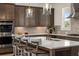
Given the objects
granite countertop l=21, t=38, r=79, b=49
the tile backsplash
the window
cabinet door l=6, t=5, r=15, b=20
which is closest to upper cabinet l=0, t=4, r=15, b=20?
cabinet door l=6, t=5, r=15, b=20

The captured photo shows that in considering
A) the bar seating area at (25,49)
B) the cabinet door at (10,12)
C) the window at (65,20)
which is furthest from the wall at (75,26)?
the cabinet door at (10,12)

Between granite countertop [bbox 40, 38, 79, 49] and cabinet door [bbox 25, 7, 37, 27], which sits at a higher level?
cabinet door [bbox 25, 7, 37, 27]

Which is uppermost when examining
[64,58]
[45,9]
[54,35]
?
[45,9]

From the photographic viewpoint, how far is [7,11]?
1.45 metres

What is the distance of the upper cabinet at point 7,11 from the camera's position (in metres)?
1.36

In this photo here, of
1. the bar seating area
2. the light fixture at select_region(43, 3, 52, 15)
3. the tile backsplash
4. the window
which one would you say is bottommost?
the bar seating area

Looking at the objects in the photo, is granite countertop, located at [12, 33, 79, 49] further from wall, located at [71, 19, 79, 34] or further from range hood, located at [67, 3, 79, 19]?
range hood, located at [67, 3, 79, 19]

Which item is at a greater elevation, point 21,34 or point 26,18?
point 26,18

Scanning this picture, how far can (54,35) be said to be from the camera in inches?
57.3

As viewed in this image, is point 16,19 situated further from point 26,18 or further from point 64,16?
point 64,16

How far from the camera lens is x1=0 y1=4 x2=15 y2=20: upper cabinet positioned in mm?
1356

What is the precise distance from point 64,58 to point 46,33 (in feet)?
1.14

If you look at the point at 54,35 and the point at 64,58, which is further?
the point at 54,35

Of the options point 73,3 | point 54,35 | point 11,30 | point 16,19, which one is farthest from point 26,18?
point 73,3
